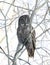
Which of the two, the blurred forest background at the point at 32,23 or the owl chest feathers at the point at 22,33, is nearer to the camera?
the blurred forest background at the point at 32,23

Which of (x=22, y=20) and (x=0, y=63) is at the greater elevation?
(x=22, y=20)

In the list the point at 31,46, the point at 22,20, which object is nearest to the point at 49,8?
the point at 22,20

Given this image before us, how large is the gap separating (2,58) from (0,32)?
1.30ft

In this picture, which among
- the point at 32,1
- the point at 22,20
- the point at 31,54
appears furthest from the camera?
the point at 32,1

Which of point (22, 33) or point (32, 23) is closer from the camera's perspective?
point (32, 23)

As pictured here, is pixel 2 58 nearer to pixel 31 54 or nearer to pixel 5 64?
pixel 5 64

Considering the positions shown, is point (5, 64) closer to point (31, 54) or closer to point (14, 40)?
point (14, 40)

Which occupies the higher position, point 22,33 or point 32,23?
point 32,23

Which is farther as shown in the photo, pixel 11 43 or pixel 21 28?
pixel 11 43

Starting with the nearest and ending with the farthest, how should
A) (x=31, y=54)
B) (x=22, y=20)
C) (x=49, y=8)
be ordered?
(x=49, y=8) → (x=22, y=20) → (x=31, y=54)

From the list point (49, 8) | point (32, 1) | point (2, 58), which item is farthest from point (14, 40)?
point (49, 8)

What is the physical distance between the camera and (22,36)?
3078mm

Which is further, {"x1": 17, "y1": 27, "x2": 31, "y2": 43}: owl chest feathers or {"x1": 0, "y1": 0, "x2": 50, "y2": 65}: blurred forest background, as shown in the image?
{"x1": 17, "y1": 27, "x2": 31, "y2": 43}: owl chest feathers

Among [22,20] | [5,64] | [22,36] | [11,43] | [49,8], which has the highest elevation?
[49,8]
